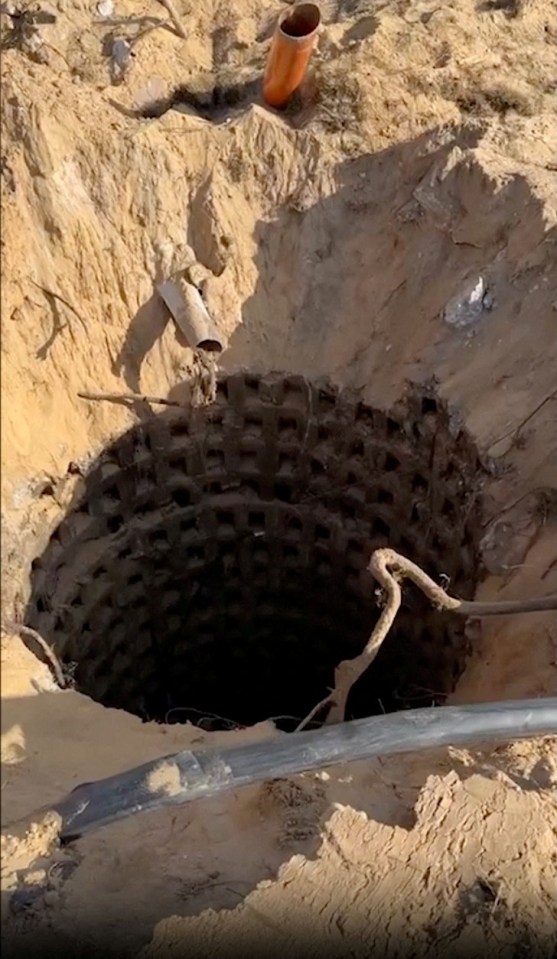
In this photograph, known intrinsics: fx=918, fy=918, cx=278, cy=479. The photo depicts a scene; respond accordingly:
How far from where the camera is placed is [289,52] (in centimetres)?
782

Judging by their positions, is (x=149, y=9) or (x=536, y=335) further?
(x=149, y=9)

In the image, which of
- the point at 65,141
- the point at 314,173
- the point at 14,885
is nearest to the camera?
the point at 14,885

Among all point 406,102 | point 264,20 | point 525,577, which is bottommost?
point 525,577

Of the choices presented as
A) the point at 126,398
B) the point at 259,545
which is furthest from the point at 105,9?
the point at 259,545

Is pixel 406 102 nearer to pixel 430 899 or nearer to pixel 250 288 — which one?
pixel 250 288

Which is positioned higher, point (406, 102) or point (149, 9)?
point (149, 9)

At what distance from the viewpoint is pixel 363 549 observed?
28.5 ft

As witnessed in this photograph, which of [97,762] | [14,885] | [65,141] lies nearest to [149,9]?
[65,141]

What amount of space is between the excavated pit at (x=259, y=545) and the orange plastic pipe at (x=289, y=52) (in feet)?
8.44

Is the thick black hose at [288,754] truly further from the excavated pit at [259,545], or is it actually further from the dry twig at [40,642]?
the excavated pit at [259,545]

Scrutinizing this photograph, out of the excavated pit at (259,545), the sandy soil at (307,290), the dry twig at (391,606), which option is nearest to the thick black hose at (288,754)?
the sandy soil at (307,290)

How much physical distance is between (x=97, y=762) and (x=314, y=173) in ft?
17.2

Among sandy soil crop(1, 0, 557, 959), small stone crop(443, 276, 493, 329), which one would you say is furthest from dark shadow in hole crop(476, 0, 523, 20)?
small stone crop(443, 276, 493, 329)

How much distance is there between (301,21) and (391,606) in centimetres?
553
